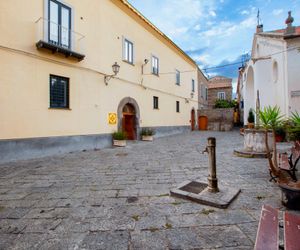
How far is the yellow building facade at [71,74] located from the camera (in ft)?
20.2

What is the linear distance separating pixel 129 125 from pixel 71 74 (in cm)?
490

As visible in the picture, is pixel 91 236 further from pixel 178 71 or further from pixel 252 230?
pixel 178 71

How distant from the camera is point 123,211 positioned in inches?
106

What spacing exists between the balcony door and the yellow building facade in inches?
1.3

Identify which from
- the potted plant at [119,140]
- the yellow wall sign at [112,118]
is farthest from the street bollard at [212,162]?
the yellow wall sign at [112,118]

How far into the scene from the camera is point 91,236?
2.11 metres

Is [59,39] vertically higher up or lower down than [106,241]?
higher up

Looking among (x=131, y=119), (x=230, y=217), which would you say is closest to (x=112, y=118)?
(x=131, y=119)

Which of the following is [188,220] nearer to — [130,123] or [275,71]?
[130,123]

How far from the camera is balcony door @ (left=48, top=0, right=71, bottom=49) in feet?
23.4

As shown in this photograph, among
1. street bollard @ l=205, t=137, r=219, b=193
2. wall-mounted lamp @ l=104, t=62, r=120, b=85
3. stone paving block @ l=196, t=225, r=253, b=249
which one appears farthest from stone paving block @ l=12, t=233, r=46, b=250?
wall-mounted lamp @ l=104, t=62, r=120, b=85

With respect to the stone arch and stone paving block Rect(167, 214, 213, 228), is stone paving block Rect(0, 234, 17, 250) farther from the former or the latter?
the stone arch

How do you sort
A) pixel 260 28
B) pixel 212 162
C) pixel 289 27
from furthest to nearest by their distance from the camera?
pixel 260 28 → pixel 289 27 → pixel 212 162

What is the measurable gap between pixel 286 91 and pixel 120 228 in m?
10.8
